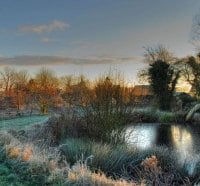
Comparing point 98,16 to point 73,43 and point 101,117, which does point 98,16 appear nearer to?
Answer: point 73,43

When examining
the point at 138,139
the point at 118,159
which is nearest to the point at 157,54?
the point at 138,139

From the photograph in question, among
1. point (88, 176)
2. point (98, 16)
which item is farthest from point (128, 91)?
point (88, 176)

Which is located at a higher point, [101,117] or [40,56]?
[40,56]

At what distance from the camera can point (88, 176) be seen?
5.32 metres

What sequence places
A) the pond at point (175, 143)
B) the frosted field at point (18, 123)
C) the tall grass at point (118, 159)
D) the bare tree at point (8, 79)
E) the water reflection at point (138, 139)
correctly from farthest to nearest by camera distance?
the bare tree at point (8, 79) < the frosted field at point (18, 123) < the water reflection at point (138, 139) < the pond at point (175, 143) < the tall grass at point (118, 159)

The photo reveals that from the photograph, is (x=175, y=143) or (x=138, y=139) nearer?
(x=138, y=139)

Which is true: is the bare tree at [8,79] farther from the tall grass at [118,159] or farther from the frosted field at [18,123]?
the tall grass at [118,159]

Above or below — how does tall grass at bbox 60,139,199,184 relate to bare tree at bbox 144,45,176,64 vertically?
below

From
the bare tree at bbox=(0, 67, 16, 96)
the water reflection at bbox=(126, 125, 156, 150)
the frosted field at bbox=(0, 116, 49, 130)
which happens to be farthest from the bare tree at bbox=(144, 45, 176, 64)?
the frosted field at bbox=(0, 116, 49, 130)

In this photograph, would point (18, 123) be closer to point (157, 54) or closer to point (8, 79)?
point (8, 79)

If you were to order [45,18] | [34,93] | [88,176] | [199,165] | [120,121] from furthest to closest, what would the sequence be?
1. [34,93]
2. [45,18]
3. [120,121]
4. [199,165]
5. [88,176]

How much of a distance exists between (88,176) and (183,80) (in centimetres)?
2275

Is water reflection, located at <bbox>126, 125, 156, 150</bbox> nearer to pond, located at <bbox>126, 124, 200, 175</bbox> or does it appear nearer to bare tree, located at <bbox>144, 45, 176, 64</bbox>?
pond, located at <bbox>126, 124, 200, 175</bbox>

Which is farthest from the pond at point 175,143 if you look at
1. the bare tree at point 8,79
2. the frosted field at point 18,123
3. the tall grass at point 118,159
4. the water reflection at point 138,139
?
the bare tree at point 8,79
